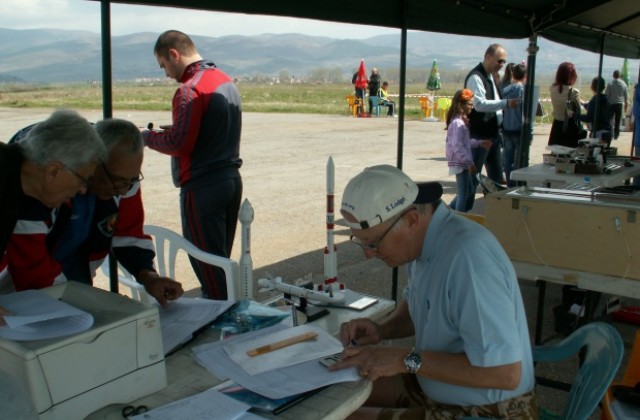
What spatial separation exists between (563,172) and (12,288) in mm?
3918

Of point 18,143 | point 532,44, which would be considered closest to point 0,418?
point 18,143

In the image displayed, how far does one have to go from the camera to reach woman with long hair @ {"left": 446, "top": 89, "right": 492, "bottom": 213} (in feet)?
18.4

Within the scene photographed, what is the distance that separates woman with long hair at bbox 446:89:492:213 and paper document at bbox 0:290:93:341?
182 inches

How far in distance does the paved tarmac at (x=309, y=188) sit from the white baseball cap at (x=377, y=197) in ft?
2.85

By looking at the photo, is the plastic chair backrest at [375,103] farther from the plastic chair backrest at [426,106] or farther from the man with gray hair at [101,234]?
the man with gray hair at [101,234]

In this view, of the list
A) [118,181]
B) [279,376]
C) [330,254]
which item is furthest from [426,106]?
[279,376]

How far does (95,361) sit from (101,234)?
0.96m

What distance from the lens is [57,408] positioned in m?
1.22

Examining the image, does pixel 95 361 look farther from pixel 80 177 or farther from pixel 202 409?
pixel 80 177

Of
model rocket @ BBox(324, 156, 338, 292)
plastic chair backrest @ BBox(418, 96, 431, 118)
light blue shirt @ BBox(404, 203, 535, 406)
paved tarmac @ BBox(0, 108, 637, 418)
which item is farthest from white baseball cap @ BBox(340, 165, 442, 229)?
plastic chair backrest @ BBox(418, 96, 431, 118)

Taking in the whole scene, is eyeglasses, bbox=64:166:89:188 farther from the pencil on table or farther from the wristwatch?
the wristwatch

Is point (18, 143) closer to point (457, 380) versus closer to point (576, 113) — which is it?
point (457, 380)

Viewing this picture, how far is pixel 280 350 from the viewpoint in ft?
5.46

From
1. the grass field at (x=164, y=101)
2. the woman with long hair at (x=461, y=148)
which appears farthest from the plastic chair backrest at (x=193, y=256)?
the grass field at (x=164, y=101)
